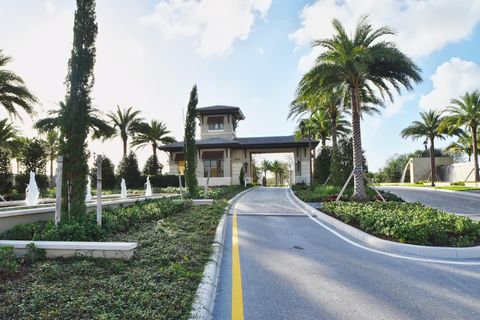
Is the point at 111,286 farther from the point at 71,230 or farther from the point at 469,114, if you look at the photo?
the point at 469,114

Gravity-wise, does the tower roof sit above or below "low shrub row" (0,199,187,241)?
above

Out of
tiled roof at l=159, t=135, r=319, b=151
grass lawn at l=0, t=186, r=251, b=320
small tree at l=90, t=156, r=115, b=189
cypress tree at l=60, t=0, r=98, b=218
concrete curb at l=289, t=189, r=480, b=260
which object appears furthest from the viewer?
small tree at l=90, t=156, r=115, b=189

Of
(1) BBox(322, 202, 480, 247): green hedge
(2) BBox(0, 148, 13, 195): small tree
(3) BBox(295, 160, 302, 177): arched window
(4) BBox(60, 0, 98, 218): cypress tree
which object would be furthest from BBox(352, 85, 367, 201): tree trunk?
(2) BBox(0, 148, 13, 195): small tree

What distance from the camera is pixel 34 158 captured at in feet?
85.5

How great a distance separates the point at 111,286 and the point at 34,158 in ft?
89.7

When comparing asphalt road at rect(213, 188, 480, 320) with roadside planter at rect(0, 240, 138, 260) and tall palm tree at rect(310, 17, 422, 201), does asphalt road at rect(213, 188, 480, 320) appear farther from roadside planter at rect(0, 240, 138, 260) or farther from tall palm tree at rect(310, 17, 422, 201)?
tall palm tree at rect(310, 17, 422, 201)

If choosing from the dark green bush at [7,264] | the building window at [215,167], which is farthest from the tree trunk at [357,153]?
the building window at [215,167]

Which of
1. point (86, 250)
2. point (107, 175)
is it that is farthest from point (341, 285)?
point (107, 175)

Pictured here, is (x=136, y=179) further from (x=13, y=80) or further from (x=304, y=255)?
(x=304, y=255)

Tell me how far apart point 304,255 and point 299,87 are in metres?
12.1

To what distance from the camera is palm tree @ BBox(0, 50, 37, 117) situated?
56.6 ft

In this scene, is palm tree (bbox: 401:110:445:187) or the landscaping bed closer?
the landscaping bed

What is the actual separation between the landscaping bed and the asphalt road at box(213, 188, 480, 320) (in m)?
0.58

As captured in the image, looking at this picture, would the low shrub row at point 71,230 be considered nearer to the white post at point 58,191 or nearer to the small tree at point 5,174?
the white post at point 58,191
